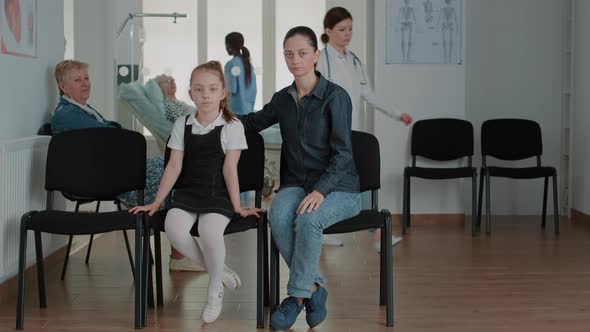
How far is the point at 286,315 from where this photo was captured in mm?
3266

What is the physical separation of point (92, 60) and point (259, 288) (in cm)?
543

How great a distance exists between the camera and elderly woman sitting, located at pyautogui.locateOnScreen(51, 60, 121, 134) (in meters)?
4.23

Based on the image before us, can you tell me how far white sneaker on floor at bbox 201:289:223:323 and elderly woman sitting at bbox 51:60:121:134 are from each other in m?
1.25

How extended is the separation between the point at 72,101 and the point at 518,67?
12.2ft

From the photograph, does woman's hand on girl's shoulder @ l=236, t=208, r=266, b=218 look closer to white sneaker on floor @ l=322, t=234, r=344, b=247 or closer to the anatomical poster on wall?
white sneaker on floor @ l=322, t=234, r=344, b=247

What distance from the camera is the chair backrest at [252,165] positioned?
369 cm

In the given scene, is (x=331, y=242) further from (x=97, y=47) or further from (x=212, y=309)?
(x=97, y=47)

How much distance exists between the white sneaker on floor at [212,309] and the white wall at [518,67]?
376 centimetres

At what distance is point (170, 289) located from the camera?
4.05 meters

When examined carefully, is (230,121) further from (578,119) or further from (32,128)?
(578,119)

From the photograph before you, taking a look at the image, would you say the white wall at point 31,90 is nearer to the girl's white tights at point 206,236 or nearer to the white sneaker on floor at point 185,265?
the white sneaker on floor at point 185,265

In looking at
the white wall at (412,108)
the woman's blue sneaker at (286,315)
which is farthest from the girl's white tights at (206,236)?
the white wall at (412,108)

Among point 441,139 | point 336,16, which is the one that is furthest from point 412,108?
point 336,16

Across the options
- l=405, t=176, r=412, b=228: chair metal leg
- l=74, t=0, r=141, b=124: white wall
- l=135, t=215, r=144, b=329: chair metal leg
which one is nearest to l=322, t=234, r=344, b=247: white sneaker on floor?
l=405, t=176, r=412, b=228: chair metal leg
